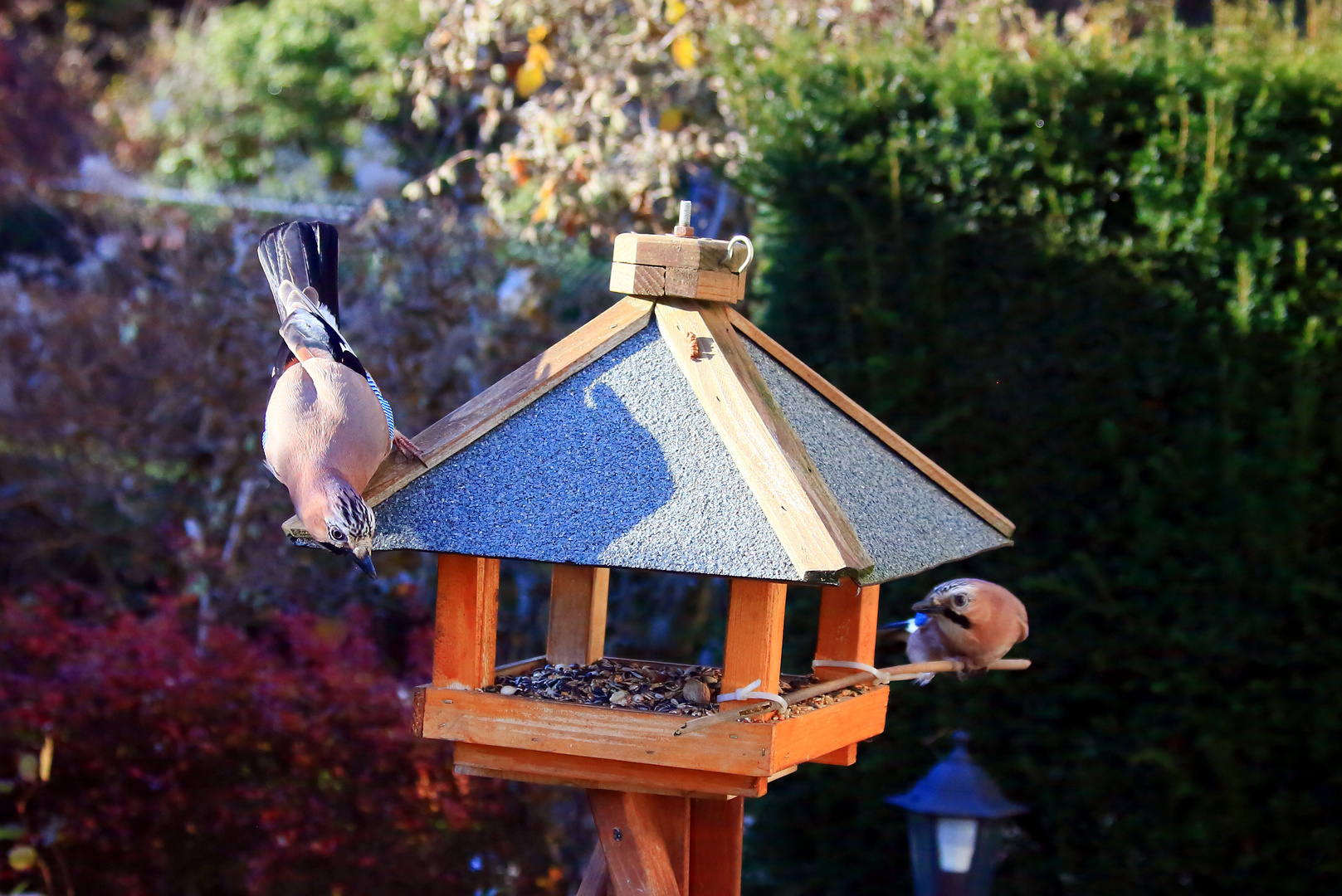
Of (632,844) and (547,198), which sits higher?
(547,198)

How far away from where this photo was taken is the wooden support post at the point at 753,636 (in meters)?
2.07

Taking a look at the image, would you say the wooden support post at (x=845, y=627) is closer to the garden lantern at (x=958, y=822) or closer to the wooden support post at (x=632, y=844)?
the wooden support post at (x=632, y=844)

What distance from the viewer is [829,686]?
2266mm

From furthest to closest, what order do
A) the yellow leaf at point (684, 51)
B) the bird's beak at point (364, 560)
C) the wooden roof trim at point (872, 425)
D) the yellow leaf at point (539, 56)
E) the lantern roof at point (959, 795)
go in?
the yellow leaf at point (539, 56) → the yellow leaf at point (684, 51) → the lantern roof at point (959, 795) → the wooden roof trim at point (872, 425) → the bird's beak at point (364, 560)

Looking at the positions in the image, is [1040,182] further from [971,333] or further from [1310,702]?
[1310,702]

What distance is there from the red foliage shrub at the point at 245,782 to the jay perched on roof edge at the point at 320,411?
214 centimetres

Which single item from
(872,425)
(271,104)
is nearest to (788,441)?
(872,425)

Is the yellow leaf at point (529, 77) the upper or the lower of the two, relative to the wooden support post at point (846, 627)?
upper

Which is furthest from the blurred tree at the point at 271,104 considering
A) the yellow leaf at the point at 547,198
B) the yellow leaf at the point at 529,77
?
the yellow leaf at the point at 547,198

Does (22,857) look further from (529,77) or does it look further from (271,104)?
(271,104)

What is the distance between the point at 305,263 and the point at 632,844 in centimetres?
118

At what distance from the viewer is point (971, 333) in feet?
13.1

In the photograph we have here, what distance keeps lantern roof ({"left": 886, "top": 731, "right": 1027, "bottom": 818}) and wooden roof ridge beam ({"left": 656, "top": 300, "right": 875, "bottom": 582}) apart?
1.59 meters

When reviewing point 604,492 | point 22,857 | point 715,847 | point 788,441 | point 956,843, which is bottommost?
point 22,857
